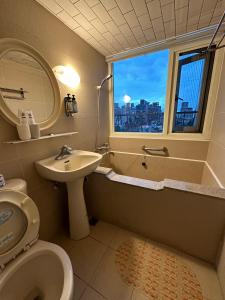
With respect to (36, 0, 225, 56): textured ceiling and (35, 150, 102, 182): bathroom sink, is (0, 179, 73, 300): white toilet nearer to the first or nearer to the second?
(35, 150, 102, 182): bathroom sink

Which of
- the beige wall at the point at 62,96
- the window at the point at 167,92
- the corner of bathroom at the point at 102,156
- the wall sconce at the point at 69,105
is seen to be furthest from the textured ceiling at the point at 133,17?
the wall sconce at the point at 69,105

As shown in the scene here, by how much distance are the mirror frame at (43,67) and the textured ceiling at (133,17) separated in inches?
17.2

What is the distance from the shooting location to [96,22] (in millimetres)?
1314

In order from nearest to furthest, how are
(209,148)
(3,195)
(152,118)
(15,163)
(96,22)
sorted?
(3,195), (15,163), (96,22), (209,148), (152,118)

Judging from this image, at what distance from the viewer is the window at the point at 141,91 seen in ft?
6.22

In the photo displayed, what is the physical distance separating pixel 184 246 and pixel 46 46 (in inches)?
86.3

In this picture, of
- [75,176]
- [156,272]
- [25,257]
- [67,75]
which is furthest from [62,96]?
[156,272]

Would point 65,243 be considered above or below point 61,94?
below

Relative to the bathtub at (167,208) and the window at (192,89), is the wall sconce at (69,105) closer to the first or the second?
the bathtub at (167,208)

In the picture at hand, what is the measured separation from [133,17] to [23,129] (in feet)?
4.75

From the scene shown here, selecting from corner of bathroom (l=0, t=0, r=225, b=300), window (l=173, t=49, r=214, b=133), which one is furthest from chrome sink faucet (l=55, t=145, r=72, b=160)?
window (l=173, t=49, r=214, b=133)

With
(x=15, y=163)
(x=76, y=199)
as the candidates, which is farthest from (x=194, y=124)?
(x=15, y=163)

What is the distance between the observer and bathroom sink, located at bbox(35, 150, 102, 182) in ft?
3.29

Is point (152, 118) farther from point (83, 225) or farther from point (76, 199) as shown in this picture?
point (83, 225)
